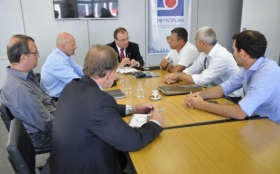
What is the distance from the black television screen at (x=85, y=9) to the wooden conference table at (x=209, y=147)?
3249mm

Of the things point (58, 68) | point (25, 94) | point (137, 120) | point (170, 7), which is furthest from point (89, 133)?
point (170, 7)

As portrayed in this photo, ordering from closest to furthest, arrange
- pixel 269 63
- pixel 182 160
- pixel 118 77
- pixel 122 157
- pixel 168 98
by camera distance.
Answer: pixel 182 160, pixel 269 63, pixel 122 157, pixel 168 98, pixel 118 77

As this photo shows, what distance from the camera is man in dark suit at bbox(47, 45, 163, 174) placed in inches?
46.4

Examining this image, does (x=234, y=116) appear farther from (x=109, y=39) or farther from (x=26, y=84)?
(x=109, y=39)

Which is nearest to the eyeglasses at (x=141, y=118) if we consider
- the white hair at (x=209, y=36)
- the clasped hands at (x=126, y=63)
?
the white hair at (x=209, y=36)

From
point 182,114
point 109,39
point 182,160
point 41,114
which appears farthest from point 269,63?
point 109,39

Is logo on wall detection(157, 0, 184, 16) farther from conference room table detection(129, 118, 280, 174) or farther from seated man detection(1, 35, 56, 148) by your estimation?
conference room table detection(129, 118, 280, 174)

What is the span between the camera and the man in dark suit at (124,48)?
11.6 ft

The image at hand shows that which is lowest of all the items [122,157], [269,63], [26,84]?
[122,157]

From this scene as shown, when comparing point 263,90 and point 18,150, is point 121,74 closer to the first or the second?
point 263,90

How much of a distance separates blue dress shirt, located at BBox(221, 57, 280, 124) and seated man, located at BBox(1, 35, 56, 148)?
4.91 feet

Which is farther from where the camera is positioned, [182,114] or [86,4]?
[86,4]

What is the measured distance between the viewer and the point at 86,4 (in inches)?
173

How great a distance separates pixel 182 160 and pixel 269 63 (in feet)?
3.63
